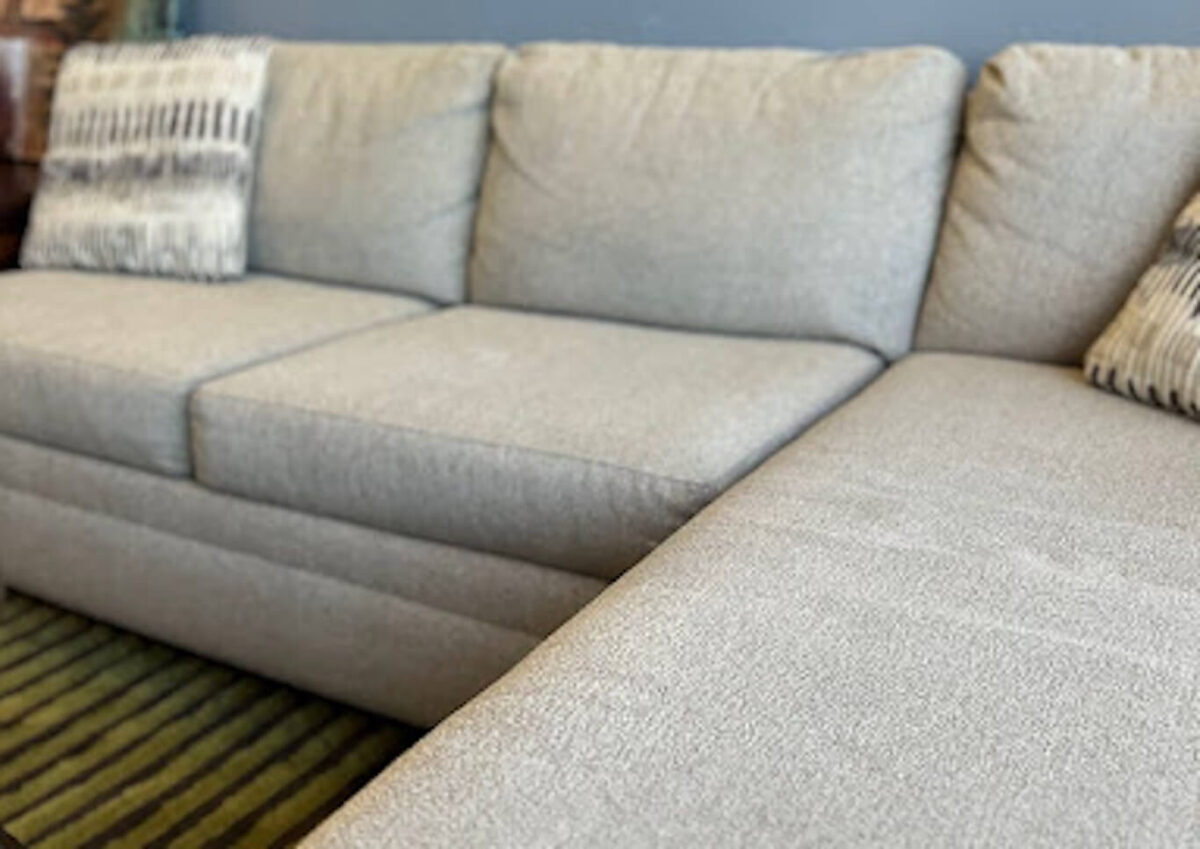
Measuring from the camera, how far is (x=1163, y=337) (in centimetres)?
130

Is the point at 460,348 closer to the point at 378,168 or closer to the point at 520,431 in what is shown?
the point at 520,431

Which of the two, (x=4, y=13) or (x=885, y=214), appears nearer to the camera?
(x=885, y=214)

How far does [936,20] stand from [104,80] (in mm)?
1400

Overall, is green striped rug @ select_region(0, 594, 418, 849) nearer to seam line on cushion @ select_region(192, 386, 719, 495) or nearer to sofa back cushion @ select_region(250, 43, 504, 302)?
seam line on cushion @ select_region(192, 386, 719, 495)

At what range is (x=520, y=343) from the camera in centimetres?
A: 162

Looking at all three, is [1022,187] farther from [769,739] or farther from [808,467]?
[769,739]

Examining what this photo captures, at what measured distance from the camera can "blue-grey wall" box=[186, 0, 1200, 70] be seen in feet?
5.60

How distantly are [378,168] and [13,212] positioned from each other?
73cm

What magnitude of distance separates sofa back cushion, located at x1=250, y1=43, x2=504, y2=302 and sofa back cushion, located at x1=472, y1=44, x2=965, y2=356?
87mm

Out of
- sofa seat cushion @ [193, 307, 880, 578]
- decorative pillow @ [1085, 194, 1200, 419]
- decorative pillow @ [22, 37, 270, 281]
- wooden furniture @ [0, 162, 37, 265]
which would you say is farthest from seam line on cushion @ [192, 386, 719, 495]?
wooden furniture @ [0, 162, 37, 265]

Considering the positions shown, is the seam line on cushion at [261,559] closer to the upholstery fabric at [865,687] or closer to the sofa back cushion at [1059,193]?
the upholstery fabric at [865,687]

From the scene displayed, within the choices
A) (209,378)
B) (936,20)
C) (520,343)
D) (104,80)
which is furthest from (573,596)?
(104,80)

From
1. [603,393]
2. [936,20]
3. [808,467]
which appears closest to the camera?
[808,467]

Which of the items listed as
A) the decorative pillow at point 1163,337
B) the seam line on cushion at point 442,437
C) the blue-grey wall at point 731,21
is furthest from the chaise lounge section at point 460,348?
the decorative pillow at point 1163,337
